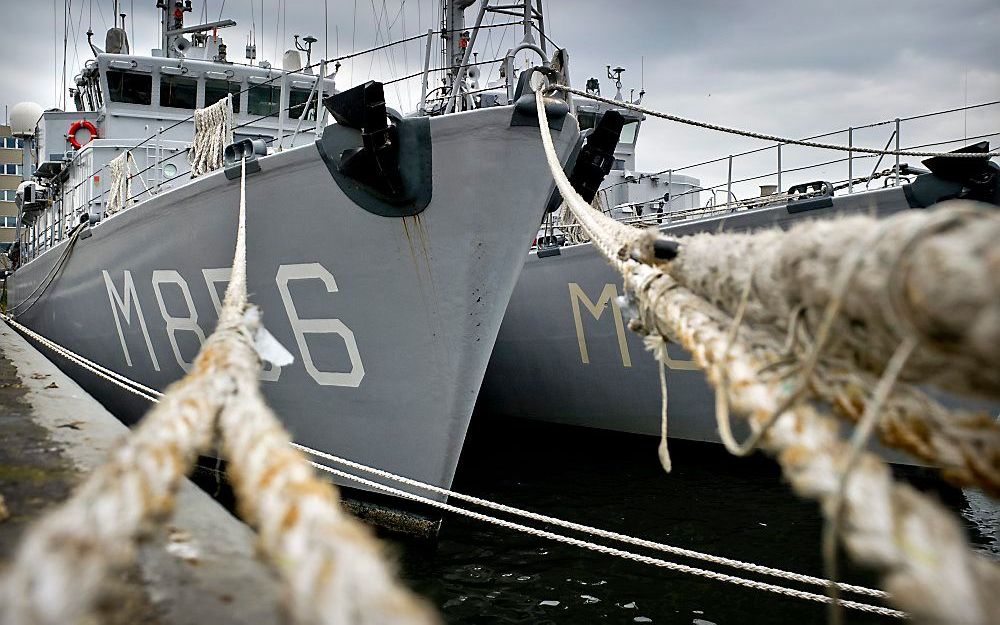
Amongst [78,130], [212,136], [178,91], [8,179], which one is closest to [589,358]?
[212,136]

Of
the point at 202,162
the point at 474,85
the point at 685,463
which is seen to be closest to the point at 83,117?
the point at 202,162

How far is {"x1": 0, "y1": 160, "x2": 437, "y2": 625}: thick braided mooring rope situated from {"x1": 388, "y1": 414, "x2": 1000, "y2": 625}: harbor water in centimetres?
354

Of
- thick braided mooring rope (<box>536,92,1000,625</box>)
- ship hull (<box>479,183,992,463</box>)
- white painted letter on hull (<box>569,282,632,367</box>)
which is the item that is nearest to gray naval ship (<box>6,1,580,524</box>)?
ship hull (<box>479,183,992,463</box>)

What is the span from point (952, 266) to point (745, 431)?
7228 mm

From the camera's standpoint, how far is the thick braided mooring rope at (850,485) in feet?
2.76

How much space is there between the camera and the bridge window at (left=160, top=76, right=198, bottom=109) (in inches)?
381

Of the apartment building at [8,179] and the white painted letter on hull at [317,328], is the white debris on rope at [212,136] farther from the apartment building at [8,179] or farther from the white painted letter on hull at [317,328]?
the apartment building at [8,179]

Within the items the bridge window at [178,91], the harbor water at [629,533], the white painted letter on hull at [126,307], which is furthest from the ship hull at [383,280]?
the bridge window at [178,91]

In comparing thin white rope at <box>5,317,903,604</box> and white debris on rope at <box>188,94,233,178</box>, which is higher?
white debris on rope at <box>188,94,233,178</box>

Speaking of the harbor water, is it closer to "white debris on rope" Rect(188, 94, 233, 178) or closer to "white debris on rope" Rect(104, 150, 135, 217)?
"white debris on rope" Rect(188, 94, 233, 178)

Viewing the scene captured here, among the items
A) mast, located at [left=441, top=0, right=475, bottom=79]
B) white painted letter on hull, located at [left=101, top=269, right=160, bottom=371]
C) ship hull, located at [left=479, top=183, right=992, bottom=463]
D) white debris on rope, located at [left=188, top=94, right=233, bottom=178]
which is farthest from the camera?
ship hull, located at [left=479, top=183, right=992, bottom=463]

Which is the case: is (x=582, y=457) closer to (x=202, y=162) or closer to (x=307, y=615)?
(x=202, y=162)

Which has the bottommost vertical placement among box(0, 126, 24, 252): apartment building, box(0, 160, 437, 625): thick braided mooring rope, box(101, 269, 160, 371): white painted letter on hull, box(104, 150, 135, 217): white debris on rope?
box(0, 160, 437, 625): thick braided mooring rope

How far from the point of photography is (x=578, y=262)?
8578mm
